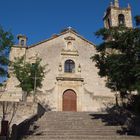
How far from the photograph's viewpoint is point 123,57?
1361 centimetres

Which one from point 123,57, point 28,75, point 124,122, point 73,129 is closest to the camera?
point 123,57

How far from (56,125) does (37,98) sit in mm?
11036

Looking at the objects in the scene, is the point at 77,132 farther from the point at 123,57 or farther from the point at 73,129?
the point at 123,57

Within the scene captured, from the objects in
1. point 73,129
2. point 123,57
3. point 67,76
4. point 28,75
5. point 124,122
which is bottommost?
point 73,129

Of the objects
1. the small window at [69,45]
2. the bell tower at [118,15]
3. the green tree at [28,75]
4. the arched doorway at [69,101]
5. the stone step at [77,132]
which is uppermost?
the bell tower at [118,15]

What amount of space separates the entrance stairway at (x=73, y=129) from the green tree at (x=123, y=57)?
99.2 inches

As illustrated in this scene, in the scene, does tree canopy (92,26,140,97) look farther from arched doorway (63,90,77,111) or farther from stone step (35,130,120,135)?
arched doorway (63,90,77,111)

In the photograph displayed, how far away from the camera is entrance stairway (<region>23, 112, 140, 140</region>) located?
43.0 ft

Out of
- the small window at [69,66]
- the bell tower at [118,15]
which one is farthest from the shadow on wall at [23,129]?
the bell tower at [118,15]

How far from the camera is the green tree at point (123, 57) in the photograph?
13.1 meters

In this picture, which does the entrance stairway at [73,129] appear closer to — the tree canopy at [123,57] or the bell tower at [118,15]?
the tree canopy at [123,57]

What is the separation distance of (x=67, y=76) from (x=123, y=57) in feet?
48.9

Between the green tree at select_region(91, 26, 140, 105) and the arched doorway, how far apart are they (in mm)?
12962

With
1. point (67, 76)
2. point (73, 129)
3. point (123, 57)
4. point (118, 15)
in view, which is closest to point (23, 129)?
point (73, 129)
